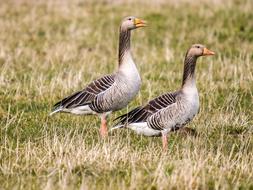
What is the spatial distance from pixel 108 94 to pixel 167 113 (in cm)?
126

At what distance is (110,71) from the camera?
15.5 metres

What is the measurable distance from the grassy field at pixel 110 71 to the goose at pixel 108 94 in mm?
265

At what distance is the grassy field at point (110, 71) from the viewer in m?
7.95

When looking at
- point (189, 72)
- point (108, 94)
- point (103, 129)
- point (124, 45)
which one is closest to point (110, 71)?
point (124, 45)

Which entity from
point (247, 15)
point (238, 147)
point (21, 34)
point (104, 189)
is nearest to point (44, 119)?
point (238, 147)

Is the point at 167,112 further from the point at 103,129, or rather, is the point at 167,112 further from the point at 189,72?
the point at 103,129

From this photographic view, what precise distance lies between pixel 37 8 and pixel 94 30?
465 cm

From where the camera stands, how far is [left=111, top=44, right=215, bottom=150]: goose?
938 cm

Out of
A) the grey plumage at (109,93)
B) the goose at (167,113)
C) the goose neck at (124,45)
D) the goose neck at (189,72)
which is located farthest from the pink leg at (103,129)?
the goose neck at (189,72)

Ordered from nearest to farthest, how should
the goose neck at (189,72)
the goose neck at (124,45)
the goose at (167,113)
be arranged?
the goose at (167,113) < the goose neck at (189,72) < the goose neck at (124,45)

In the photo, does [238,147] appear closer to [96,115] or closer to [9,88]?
[96,115]

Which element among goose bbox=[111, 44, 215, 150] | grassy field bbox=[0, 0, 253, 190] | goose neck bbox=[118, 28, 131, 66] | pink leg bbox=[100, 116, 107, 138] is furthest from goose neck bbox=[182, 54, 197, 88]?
pink leg bbox=[100, 116, 107, 138]

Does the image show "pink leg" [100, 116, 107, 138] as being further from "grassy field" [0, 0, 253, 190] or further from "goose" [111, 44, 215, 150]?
"goose" [111, 44, 215, 150]

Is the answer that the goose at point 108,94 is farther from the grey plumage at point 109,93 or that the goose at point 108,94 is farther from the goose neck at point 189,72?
the goose neck at point 189,72
